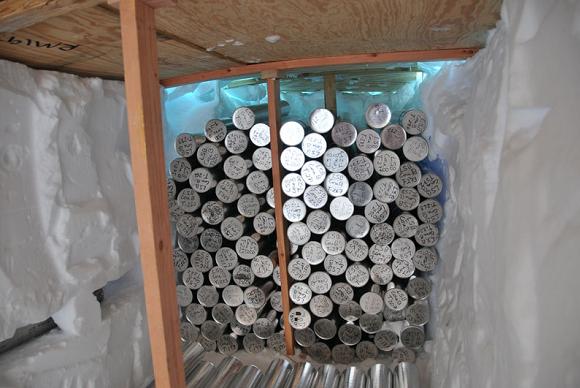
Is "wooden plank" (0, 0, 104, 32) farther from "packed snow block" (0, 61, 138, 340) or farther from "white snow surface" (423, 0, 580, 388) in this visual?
"white snow surface" (423, 0, 580, 388)

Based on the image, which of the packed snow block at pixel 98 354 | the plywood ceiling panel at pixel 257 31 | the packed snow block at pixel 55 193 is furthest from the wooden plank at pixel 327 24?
the packed snow block at pixel 98 354

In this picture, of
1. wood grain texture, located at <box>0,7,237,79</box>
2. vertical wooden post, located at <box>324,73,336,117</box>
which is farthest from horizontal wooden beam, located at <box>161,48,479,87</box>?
vertical wooden post, located at <box>324,73,336,117</box>

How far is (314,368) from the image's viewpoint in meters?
2.06

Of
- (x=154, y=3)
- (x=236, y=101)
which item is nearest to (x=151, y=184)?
(x=154, y=3)

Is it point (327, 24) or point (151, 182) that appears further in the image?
point (327, 24)

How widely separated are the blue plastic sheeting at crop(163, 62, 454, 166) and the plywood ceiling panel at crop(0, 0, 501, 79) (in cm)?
72

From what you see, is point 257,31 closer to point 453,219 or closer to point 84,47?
point 84,47

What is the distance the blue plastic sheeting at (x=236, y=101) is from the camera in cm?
249

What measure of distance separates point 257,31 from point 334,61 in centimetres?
58

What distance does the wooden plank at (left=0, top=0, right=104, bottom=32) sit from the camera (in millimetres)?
955

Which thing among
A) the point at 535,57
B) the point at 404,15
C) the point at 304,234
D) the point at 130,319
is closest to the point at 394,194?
the point at 304,234

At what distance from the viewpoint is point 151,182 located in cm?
95

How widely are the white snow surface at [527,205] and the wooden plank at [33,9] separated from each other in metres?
1.08

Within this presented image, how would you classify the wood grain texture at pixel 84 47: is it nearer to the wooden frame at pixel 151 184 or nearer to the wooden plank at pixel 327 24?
the wooden plank at pixel 327 24
